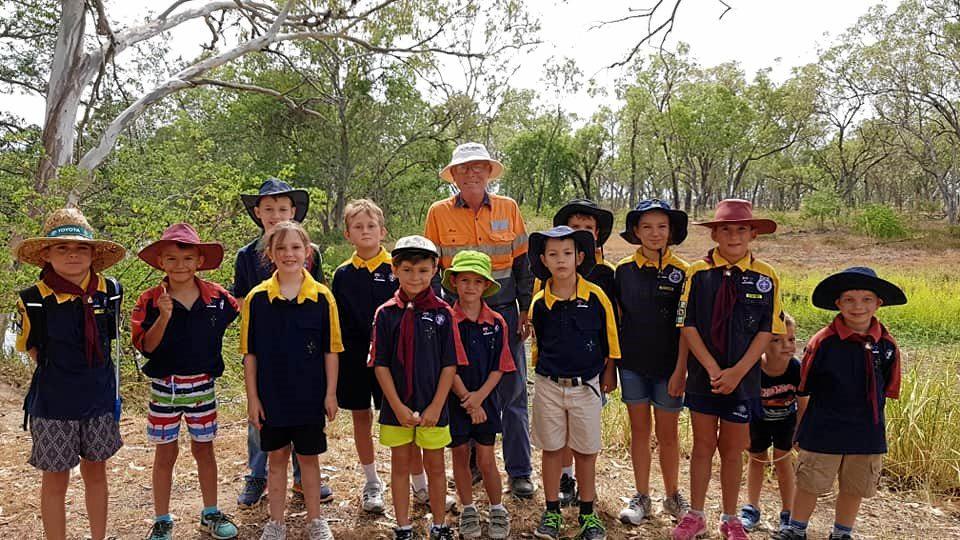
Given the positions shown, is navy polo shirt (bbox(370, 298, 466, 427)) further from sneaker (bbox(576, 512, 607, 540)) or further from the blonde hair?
sneaker (bbox(576, 512, 607, 540))

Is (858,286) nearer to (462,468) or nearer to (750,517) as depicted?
(750,517)

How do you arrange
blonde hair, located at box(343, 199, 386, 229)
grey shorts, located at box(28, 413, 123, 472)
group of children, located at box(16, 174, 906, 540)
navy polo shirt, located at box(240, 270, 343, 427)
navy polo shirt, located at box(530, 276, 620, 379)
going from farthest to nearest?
1. blonde hair, located at box(343, 199, 386, 229)
2. navy polo shirt, located at box(530, 276, 620, 379)
3. navy polo shirt, located at box(240, 270, 343, 427)
4. group of children, located at box(16, 174, 906, 540)
5. grey shorts, located at box(28, 413, 123, 472)

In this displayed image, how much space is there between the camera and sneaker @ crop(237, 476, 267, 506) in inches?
151

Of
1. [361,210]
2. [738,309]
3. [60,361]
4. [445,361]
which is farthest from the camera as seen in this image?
[361,210]

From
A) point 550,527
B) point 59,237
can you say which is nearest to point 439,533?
point 550,527

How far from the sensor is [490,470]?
11.3 feet

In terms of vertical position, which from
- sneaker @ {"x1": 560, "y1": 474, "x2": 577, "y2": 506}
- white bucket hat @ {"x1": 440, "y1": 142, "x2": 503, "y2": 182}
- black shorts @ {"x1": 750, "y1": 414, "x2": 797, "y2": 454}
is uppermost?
white bucket hat @ {"x1": 440, "y1": 142, "x2": 503, "y2": 182}

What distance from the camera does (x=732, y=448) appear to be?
135 inches

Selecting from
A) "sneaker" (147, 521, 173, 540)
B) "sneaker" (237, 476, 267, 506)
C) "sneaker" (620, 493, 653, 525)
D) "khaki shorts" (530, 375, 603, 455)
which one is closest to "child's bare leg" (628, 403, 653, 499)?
"sneaker" (620, 493, 653, 525)

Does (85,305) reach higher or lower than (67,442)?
higher

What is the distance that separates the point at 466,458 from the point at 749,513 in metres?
1.86

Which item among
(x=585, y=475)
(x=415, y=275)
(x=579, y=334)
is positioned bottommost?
(x=585, y=475)

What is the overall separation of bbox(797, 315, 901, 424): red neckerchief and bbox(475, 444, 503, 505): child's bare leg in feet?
5.73

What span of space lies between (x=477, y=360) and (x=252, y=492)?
5.61ft
